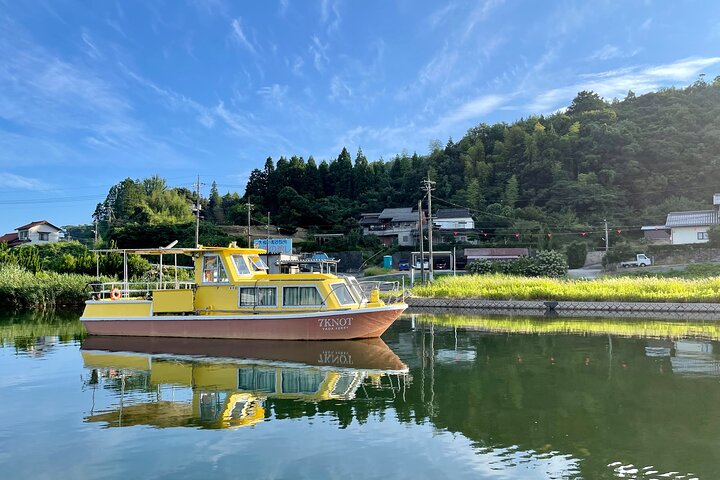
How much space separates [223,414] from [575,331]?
12959 mm

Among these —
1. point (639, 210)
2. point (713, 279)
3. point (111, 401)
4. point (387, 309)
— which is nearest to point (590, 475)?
point (111, 401)

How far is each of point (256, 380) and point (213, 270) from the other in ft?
20.0

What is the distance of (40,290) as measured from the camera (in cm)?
2623

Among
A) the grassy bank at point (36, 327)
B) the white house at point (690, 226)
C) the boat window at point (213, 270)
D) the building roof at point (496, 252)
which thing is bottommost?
the grassy bank at point (36, 327)

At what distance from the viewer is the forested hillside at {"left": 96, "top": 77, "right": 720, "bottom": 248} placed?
63250 mm

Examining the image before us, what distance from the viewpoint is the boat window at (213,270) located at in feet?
51.7

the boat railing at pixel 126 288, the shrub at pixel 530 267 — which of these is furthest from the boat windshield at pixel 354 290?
the shrub at pixel 530 267

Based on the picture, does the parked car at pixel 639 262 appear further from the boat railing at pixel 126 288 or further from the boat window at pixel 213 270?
the boat window at pixel 213 270

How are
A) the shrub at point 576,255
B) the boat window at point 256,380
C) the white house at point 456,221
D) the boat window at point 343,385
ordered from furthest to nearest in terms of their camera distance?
the white house at point 456,221 → the shrub at point 576,255 → the boat window at point 256,380 → the boat window at point 343,385

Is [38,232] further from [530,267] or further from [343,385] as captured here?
[343,385]

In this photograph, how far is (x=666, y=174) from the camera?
66812mm

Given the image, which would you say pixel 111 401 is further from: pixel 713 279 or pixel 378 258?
pixel 378 258

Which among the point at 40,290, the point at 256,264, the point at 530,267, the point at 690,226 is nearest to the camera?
the point at 256,264

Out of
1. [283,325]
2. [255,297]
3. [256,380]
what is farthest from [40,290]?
[256,380]
